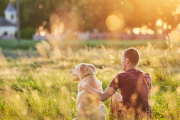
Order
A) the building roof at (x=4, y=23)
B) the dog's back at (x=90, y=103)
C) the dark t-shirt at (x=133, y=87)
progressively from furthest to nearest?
1. the building roof at (x=4, y=23)
2. the dog's back at (x=90, y=103)
3. the dark t-shirt at (x=133, y=87)

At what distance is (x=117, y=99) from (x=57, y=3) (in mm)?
29782

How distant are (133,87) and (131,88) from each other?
0.03 m

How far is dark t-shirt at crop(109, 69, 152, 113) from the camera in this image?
298 cm

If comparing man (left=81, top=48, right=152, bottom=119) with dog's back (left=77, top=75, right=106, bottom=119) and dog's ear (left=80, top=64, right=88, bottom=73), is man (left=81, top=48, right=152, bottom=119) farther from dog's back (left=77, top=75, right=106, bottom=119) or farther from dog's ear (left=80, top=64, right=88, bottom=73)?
dog's ear (left=80, top=64, right=88, bottom=73)

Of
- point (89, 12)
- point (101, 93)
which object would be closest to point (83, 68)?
point (101, 93)

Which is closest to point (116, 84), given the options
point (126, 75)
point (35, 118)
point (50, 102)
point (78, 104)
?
point (126, 75)

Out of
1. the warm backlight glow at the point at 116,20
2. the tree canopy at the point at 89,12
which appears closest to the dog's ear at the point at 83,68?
the tree canopy at the point at 89,12

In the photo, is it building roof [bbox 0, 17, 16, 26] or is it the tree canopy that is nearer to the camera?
the tree canopy

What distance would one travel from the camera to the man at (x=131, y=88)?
9.79 ft

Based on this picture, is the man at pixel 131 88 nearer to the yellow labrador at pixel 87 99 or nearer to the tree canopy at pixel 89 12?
the yellow labrador at pixel 87 99

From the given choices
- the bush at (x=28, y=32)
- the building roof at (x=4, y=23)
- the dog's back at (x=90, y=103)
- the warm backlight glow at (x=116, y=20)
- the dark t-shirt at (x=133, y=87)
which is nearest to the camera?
the dark t-shirt at (x=133, y=87)

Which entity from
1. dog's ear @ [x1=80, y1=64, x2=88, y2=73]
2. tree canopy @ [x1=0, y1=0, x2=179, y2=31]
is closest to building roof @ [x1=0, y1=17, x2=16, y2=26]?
tree canopy @ [x1=0, y1=0, x2=179, y2=31]

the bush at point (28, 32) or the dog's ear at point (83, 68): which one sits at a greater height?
the bush at point (28, 32)

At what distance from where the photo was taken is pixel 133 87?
298cm
